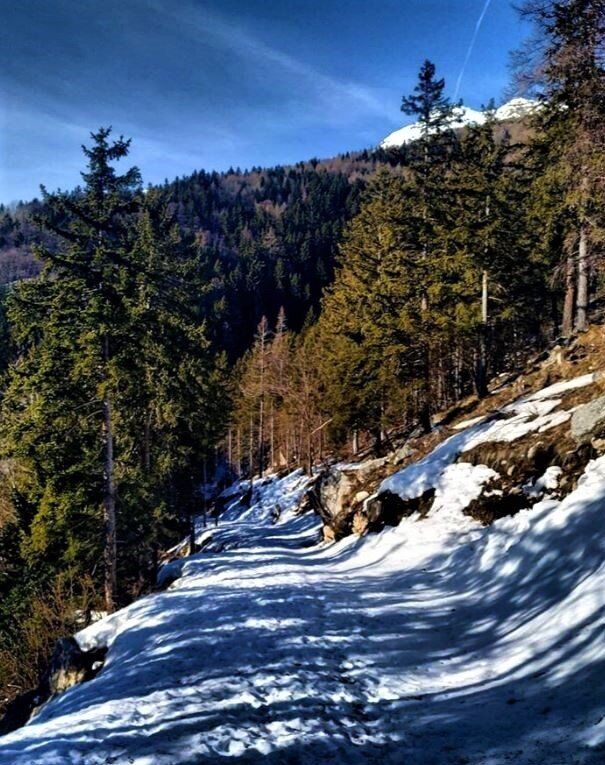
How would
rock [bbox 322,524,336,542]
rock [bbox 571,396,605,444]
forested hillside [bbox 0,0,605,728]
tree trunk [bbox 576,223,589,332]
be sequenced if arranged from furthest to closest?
tree trunk [bbox 576,223,589,332] < rock [bbox 322,524,336,542] < forested hillside [bbox 0,0,605,728] < rock [bbox 571,396,605,444]

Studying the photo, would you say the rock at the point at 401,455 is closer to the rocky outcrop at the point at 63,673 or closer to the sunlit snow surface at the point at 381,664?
the sunlit snow surface at the point at 381,664

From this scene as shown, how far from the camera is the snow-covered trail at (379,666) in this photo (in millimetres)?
5230

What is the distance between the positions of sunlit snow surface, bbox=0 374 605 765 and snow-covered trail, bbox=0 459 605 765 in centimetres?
3

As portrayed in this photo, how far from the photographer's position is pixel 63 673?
33.0 ft

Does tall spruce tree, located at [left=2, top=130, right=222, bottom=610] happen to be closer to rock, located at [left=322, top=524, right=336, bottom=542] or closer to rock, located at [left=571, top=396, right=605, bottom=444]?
rock, located at [left=322, top=524, right=336, bottom=542]

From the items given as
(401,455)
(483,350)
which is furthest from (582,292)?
(401,455)

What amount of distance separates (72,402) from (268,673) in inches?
430

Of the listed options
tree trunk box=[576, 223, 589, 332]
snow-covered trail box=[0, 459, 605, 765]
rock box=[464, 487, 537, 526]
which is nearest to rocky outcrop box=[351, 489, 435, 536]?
rock box=[464, 487, 537, 526]

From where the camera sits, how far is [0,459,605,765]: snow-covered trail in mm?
5230

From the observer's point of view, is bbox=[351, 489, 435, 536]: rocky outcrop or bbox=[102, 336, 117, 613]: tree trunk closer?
bbox=[351, 489, 435, 536]: rocky outcrop

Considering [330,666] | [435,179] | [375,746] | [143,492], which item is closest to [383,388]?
[435,179]

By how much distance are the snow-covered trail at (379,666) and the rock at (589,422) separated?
3.50ft

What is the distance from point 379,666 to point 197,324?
23.4 meters

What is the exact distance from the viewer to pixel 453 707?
609 cm
